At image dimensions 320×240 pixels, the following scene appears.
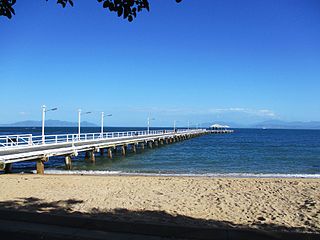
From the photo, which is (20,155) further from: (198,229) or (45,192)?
(198,229)

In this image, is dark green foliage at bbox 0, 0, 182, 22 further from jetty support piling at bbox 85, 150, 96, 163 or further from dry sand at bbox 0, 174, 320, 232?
jetty support piling at bbox 85, 150, 96, 163

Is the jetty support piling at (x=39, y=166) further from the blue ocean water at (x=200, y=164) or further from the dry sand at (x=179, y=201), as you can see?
the dry sand at (x=179, y=201)

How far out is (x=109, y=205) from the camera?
915 centimetres

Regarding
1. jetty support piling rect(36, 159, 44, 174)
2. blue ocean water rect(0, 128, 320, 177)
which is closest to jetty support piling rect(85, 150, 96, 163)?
blue ocean water rect(0, 128, 320, 177)

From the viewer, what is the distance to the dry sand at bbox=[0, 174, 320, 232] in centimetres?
744

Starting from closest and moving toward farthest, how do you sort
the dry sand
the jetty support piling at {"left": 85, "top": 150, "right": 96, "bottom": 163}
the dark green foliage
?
the dark green foliage < the dry sand < the jetty support piling at {"left": 85, "top": 150, "right": 96, "bottom": 163}

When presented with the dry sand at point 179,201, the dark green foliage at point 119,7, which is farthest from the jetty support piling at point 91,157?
the dark green foliage at point 119,7

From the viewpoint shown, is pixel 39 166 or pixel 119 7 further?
pixel 39 166

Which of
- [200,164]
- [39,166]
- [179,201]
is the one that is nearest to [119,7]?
[179,201]

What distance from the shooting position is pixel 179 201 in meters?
9.81

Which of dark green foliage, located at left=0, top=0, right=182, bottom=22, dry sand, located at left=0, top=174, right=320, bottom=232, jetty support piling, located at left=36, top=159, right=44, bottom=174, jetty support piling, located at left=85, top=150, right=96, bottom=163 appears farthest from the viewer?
jetty support piling, located at left=85, top=150, right=96, bottom=163

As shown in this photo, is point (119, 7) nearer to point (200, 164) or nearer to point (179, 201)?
point (179, 201)

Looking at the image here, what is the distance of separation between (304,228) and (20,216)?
496 centimetres

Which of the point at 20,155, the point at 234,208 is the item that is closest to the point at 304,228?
the point at 234,208
